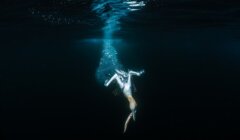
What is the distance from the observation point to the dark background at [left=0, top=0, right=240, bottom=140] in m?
20.4

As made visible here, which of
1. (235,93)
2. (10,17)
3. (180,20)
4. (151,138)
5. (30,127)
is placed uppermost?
(10,17)

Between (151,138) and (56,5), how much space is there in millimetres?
20913

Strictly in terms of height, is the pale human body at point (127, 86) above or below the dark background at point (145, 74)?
above

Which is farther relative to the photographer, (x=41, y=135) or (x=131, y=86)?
(x=41, y=135)

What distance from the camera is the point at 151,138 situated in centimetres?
3130

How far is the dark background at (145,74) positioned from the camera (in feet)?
67.1

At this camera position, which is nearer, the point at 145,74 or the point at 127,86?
the point at 127,86

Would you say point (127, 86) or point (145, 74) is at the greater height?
point (127, 86)

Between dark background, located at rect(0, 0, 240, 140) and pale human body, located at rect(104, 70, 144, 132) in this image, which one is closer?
pale human body, located at rect(104, 70, 144, 132)

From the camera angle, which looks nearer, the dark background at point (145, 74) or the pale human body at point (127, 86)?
the pale human body at point (127, 86)

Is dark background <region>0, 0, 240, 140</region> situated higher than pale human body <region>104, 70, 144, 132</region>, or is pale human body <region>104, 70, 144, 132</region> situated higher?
pale human body <region>104, 70, 144, 132</region>

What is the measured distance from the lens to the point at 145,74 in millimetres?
78938

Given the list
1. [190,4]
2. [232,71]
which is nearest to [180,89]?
Answer: [232,71]

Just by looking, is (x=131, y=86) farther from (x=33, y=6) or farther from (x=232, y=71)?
(x=232, y=71)
